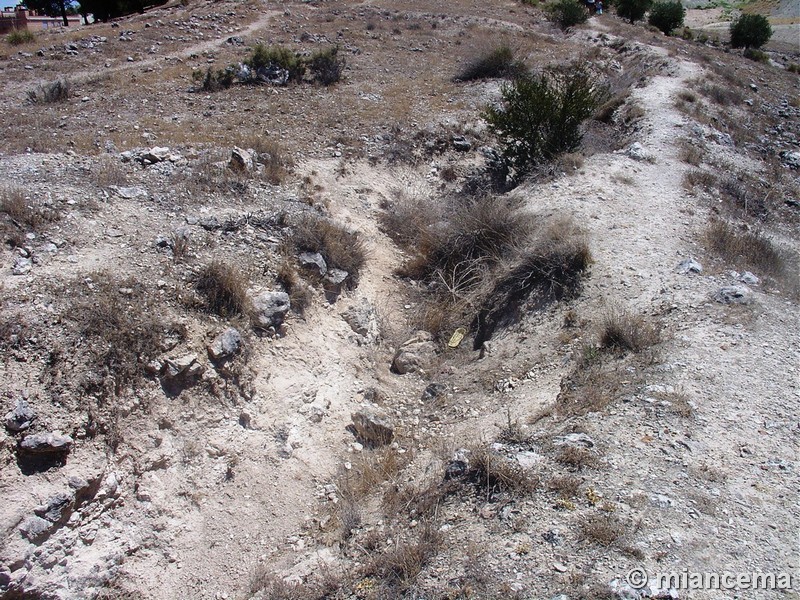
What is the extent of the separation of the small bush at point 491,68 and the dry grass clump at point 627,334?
10964mm

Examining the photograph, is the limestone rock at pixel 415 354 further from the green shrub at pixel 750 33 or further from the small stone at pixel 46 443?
the green shrub at pixel 750 33

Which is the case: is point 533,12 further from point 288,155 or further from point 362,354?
point 362,354

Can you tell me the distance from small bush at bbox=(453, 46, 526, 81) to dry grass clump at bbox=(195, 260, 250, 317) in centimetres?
1098

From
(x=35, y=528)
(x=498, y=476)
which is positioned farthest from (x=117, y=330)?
(x=498, y=476)

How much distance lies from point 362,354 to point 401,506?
7.92 ft

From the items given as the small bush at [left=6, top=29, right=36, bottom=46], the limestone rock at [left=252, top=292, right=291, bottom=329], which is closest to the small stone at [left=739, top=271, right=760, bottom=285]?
the limestone rock at [left=252, top=292, right=291, bottom=329]

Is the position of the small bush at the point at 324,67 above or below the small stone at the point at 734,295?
above

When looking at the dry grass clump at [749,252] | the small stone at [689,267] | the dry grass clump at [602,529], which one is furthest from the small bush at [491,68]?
the dry grass clump at [602,529]

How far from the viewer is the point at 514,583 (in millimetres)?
3494

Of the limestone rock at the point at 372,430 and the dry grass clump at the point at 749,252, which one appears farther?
the dry grass clump at the point at 749,252

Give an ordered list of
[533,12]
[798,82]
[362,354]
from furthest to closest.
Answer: [533,12] → [798,82] → [362,354]

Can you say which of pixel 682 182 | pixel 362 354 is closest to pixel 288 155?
pixel 362 354

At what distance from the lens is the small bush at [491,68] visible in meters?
14.9

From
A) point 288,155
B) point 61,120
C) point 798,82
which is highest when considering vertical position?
point 61,120
